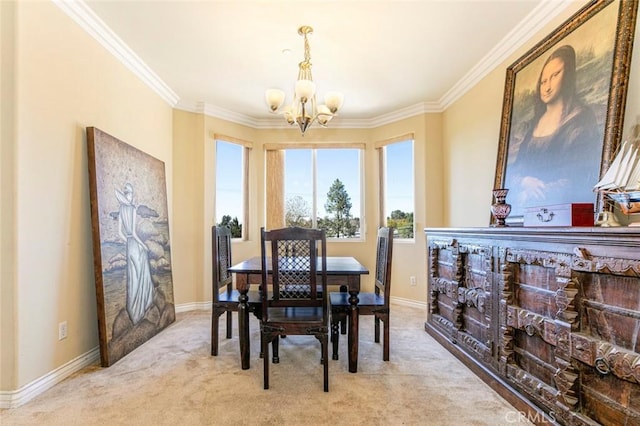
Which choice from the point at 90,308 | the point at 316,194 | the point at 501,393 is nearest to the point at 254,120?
the point at 316,194

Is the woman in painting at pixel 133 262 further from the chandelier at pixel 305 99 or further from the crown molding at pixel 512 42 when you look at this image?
the crown molding at pixel 512 42

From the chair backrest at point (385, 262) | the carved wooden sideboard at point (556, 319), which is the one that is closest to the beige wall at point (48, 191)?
the chair backrest at point (385, 262)

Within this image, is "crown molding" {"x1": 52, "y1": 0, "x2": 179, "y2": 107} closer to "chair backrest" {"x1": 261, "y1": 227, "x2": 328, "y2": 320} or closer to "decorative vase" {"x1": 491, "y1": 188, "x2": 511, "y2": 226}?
"chair backrest" {"x1": 261, "y1": 227, "x2": 328, "y2": 320}

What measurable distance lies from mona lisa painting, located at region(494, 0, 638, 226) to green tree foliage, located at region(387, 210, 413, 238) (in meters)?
1.80

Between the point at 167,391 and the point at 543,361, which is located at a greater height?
the point at 543,361

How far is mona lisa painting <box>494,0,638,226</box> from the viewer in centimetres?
190

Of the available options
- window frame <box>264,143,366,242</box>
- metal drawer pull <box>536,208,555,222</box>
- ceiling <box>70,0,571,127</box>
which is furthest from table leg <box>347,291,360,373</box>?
window frame <box>264,143,366,242</box>

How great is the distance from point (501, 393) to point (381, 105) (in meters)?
3.54

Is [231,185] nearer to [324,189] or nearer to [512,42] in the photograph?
[324,189]

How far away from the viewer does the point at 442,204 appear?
4.38 metres

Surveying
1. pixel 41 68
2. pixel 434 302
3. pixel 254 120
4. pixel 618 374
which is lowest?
pixel 434 302

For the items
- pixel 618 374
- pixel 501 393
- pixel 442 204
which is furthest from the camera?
pixel 442 204

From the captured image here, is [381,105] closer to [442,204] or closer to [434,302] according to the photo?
[442,204]

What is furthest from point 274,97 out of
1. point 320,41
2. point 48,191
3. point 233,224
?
point 233,224
